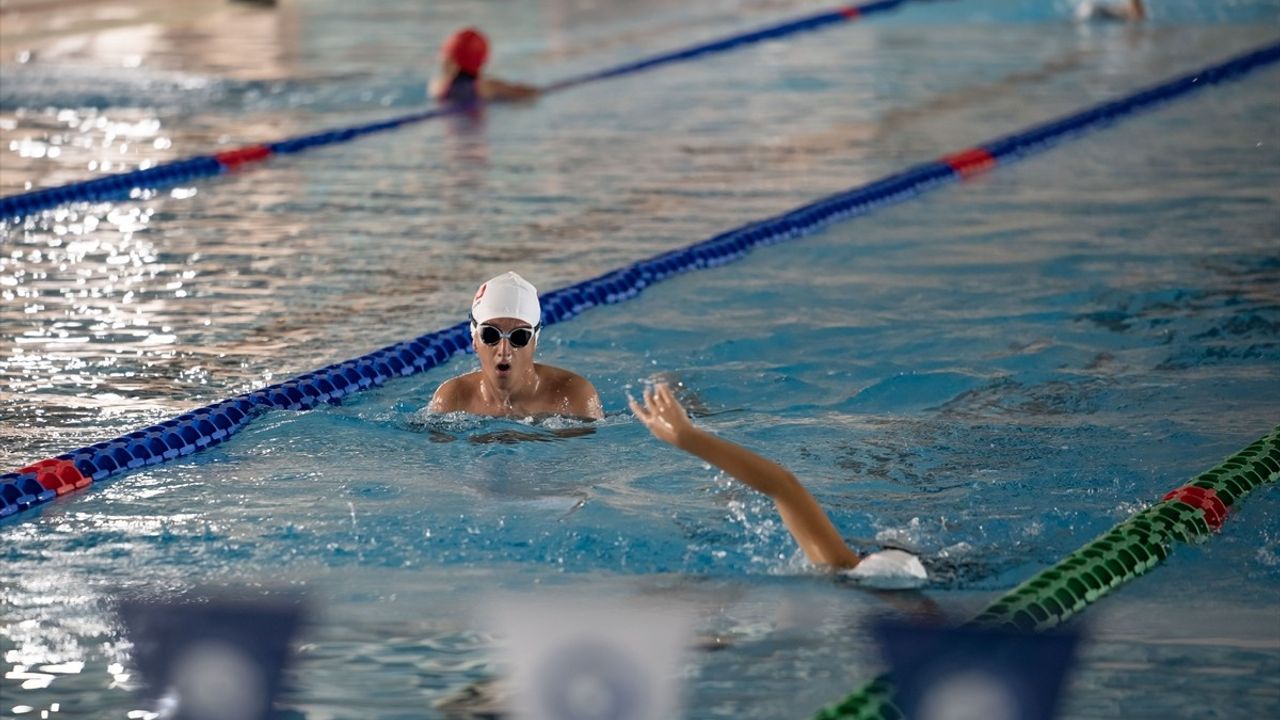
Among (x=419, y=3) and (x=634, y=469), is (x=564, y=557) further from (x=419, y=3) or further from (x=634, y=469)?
(x=419, y=3)

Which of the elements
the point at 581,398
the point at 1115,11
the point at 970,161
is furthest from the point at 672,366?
the point at 1115,11

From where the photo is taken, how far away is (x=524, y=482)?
4.00 m

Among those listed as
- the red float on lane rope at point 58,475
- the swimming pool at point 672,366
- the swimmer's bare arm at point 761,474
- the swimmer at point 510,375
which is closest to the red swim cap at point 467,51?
the swimming pool at point 672,366

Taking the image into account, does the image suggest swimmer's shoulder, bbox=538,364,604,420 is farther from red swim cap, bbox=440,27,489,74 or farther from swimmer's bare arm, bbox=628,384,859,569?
red swim cap, bbox=440,27,489,74

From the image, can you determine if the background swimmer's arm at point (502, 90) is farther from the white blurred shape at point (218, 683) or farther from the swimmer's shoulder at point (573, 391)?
the white blurred shape at point (218, 683)

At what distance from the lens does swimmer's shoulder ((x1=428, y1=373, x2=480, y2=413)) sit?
4.39m

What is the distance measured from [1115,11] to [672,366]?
979 centimetres

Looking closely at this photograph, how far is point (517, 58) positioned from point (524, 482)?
30.0 feet

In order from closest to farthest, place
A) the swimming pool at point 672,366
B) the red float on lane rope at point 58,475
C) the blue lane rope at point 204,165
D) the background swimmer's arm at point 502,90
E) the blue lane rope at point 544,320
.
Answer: the swimming pool at point 672,366 < the red float on lane rope at point 58,475 < the blue lane rope at point 544,320 < the blue lane rope at point 204,165 < the background swimmer's arm at point 502,90

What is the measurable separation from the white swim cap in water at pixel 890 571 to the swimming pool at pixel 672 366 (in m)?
0.06

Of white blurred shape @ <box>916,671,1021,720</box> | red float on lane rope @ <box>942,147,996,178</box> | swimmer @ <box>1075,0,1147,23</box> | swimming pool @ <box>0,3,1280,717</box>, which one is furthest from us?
→ swimmer @ <box>1075,0,1147,23</box>

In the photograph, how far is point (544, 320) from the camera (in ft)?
18.5

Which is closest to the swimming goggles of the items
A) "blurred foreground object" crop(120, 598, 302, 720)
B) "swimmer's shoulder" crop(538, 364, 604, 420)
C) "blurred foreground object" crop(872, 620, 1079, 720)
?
"swimmer's shoulder" crop(538, 364, 604, 420)

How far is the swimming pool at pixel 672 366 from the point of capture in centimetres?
310
